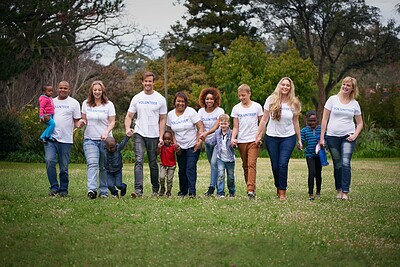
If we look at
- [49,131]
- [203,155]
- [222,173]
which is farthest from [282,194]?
[203,155]

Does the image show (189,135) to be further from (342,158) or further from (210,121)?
(342,158)

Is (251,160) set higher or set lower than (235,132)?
lower

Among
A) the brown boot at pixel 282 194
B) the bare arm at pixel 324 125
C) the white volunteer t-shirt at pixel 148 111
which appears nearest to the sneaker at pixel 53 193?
the white volunteer t-shirt at pixel 148 111

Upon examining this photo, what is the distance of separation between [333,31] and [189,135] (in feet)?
184

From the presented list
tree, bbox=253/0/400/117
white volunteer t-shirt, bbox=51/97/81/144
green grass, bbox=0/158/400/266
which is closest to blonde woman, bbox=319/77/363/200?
green grass, bbox=0/158/400/266

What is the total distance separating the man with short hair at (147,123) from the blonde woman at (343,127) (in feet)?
10.6

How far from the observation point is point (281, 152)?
14.2 meters

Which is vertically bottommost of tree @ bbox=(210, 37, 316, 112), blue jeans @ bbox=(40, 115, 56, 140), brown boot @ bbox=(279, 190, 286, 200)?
brown boot @ bbox=(279, 190, 286, 200)

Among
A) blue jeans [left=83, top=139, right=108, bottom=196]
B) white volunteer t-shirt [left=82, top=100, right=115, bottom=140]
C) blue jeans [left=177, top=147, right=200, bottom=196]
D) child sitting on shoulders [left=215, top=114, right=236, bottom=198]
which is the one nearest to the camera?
blue jeans [left=83, top=139, right=108, bottom=196]

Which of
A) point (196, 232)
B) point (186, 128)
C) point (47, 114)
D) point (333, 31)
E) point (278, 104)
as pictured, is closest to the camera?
point (196, 232)

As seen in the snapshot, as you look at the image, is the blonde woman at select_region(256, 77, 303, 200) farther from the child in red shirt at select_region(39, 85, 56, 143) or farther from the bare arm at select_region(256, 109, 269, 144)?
the child in red shirt at select_region(39, 85, 56, 143)

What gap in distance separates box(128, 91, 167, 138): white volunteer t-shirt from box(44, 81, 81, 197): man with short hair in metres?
1.28

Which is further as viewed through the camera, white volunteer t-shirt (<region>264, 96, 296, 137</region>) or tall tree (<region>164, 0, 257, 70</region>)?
tall tree (<region>164, 0, 257, 70</region>)

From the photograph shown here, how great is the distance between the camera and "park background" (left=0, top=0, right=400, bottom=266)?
947 centimetres
